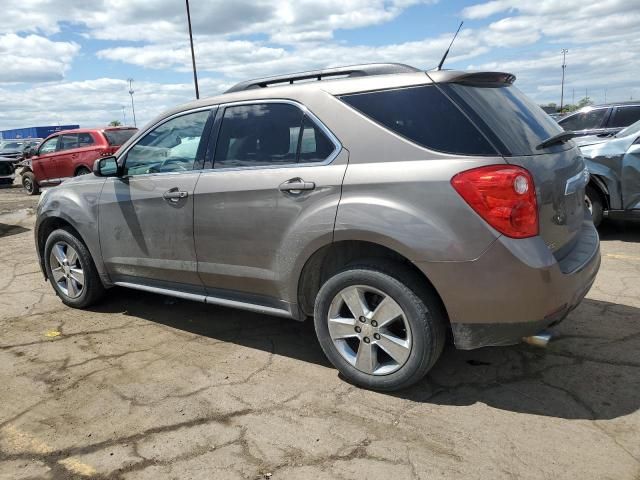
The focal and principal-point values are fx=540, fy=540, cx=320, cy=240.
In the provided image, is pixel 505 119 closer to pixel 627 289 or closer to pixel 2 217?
pixel 627 289

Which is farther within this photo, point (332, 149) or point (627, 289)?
point (627, 289)

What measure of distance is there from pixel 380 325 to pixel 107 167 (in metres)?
2.51

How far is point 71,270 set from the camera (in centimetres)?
478

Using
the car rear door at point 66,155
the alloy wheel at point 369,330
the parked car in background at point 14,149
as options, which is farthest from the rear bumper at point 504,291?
the parked car in background at point 14,149

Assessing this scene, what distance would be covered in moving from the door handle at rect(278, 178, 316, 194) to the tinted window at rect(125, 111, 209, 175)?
3.05ft

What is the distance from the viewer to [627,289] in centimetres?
476

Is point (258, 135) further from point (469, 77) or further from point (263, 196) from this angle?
point (469, 77)

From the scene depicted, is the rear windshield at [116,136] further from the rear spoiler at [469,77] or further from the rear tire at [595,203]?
the rear spoiler at [469,77]

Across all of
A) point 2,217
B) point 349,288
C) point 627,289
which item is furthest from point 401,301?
point 2,217

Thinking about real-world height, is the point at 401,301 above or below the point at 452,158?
below

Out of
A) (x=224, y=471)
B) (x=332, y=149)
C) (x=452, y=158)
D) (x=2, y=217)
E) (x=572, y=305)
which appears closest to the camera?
(x=224, y=471)

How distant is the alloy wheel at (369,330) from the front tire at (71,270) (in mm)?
2516

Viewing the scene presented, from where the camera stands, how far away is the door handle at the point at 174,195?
3.75 m

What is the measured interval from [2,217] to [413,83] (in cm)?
1148
